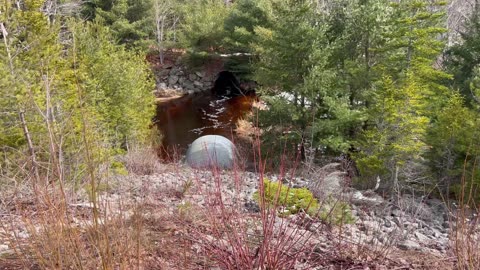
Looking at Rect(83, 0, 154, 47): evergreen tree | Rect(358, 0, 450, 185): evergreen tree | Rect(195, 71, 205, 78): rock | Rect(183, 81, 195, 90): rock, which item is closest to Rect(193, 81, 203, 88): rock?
Rect(183, 81, 195, 90): rock

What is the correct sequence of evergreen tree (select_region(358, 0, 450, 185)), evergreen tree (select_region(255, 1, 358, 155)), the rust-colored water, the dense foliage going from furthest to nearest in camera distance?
the rust-colored water → evergreen tree (select_region(255, 1, 358, 155)) → evergreen tree (select_region(358, 0, 450, 185)) → the dense foliage

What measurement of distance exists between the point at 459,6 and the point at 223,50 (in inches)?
835

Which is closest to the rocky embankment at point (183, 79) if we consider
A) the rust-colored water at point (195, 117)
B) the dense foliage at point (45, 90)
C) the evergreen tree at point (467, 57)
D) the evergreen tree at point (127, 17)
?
the rust-colored water at point (195, 117)

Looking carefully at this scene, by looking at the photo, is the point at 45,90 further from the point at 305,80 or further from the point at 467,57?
the point at 467,57

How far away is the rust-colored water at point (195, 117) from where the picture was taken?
18922mm

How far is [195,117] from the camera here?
21812 mm

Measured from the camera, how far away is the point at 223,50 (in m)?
28.4

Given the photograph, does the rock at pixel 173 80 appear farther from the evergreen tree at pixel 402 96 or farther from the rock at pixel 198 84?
the evergreen tree at pixel 402 96

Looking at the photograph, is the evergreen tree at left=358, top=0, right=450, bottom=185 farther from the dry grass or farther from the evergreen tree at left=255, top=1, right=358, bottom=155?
the dry grass

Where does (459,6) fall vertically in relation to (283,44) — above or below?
above

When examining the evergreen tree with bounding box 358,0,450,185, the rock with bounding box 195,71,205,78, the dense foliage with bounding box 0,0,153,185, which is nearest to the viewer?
the dense foliage with bounding box 0,0,153,185

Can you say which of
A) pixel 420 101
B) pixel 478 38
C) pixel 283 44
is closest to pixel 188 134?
pixel 283 44

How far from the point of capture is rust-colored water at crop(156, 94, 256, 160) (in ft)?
62.1

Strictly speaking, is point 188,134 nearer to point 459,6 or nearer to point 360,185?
point 360,185
